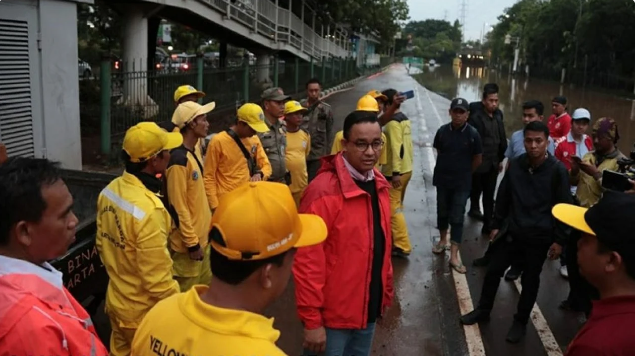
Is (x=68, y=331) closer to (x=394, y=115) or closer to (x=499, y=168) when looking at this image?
(x=394, y=115)

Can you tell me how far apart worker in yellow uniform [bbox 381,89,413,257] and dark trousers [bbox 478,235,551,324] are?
1506mm

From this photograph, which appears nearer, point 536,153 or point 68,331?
point 68,331

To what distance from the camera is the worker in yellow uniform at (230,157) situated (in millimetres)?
4867

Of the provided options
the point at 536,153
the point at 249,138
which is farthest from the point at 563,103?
the point at 249,138

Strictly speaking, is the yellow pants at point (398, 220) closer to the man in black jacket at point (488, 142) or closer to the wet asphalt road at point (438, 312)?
the wet asphalt road at point (438, 312)

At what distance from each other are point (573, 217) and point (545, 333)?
295 centimetres

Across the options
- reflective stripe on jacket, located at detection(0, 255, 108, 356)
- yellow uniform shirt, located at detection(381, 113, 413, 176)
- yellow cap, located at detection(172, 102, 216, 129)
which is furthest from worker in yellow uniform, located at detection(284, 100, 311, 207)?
reflective stripe on jacket, located at detection(0, 255, 108, 356)

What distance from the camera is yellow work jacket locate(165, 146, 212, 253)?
369cm

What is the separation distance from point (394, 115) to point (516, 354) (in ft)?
9.11

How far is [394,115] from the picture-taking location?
6.07 metres

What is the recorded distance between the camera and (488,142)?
7.12m

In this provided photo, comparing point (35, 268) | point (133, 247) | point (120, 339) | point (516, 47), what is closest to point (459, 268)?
point (120, 339)

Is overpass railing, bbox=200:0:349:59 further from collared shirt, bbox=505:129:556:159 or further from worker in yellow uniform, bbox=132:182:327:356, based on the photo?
worker in yellow uniform, bbox=132:182:327:356

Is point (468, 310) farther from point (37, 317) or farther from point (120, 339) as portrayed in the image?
point (37, 317)
